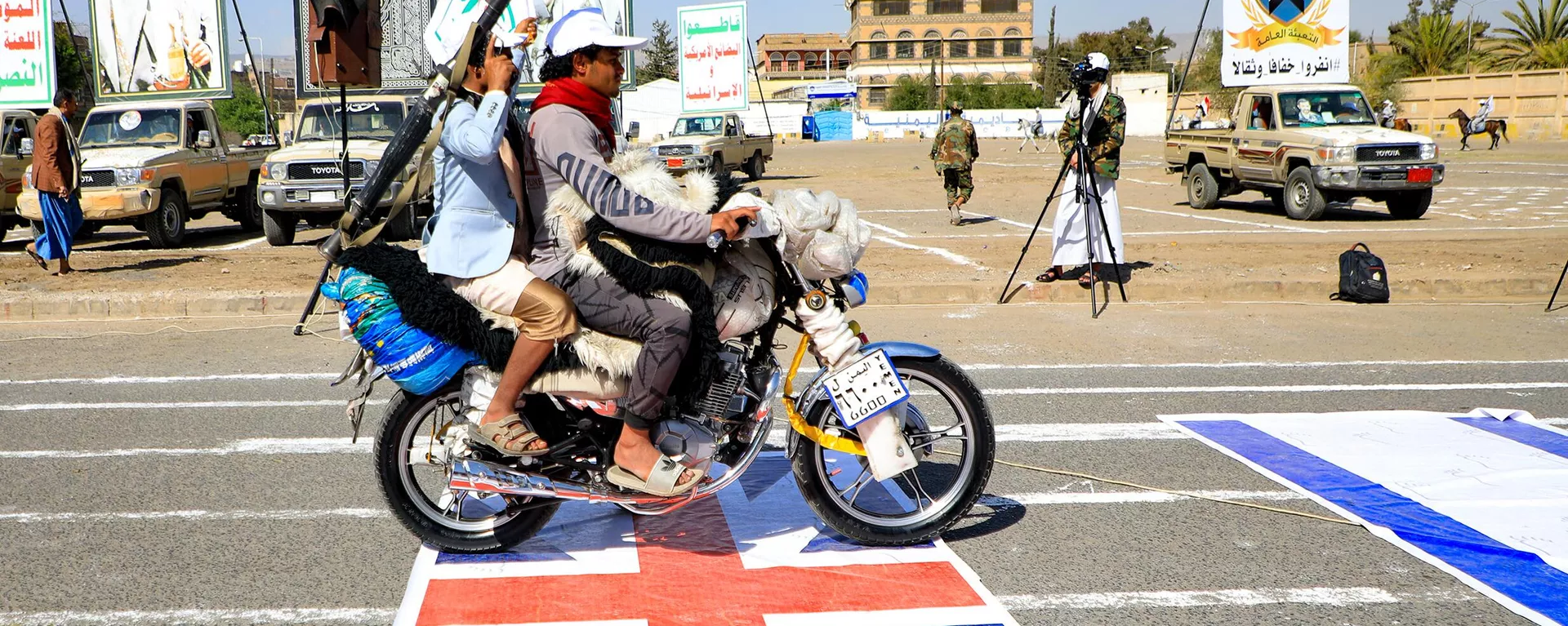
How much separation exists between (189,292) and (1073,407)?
26.9 feet

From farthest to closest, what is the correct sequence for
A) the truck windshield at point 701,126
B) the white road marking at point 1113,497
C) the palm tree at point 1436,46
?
the palm tree at point 1436,46, the truck windshield at point 701,126, the white road marking at point 1113,497

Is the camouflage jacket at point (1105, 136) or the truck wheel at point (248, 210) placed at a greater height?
the camouflage jacket at point (1105, 136)

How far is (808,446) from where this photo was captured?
166 inches

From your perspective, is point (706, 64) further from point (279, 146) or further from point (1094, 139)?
point (1094, 139)

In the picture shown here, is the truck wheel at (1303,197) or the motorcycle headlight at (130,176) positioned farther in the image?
the truck wheel at (1303,197)

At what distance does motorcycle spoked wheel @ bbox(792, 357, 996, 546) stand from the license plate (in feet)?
0.32

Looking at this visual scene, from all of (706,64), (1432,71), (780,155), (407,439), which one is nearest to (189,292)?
(407,439)

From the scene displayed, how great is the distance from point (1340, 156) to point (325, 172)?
46.7 feet

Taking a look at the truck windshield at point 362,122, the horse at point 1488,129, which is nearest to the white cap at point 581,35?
the truck windshield at point 362,122

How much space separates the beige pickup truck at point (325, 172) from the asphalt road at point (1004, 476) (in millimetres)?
Result: 6732

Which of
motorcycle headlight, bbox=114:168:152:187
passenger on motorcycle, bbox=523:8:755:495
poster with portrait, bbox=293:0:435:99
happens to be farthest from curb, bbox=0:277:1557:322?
poster with portrait, bbox=293:0:435:99

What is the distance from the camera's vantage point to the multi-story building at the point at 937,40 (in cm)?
11438

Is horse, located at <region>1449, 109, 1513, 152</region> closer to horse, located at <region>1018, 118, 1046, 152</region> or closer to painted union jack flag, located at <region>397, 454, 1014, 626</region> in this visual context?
horse, located at <region>1018, 118, 1046, 152</region>

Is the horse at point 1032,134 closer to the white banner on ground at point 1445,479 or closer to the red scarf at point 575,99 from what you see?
the white banner on ground at point 1445,479
